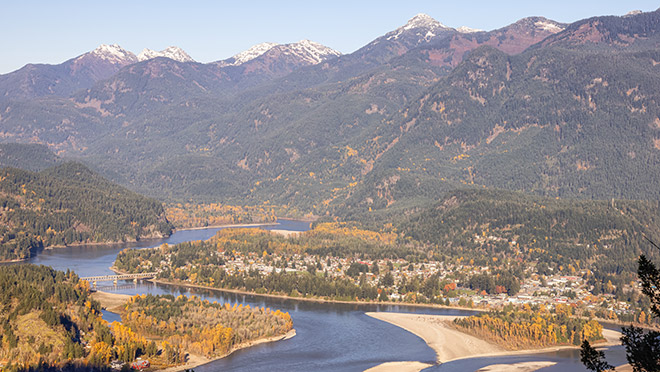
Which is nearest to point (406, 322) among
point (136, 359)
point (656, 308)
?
point (136, 359)

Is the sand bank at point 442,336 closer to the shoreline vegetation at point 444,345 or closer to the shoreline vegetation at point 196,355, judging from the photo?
the shoreline vegetation at point 444,345

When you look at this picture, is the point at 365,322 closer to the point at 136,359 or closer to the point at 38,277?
the point at 136,359

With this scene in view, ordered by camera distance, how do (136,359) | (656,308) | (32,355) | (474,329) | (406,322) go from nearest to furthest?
(656,308), (32,355), (136,359), (474,329), (406,322)

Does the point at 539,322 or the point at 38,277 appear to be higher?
the point at 38,277

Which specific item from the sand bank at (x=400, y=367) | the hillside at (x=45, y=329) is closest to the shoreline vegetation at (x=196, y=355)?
the hillside at (x=45, y=329)

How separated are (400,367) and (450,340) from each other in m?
24.0

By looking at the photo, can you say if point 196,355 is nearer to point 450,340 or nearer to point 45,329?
point 45,329

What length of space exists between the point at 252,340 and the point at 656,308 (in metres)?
120

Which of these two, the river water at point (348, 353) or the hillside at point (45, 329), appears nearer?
the hillside at point (45, 329)

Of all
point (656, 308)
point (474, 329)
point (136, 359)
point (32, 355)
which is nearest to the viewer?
point (656, 308)

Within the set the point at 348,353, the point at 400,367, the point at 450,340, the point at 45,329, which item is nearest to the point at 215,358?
the point at 348,353

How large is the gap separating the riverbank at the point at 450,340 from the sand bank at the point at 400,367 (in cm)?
652

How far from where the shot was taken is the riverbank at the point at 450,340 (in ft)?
538

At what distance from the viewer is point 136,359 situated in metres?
143
